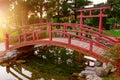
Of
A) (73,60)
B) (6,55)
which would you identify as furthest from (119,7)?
(6,55)

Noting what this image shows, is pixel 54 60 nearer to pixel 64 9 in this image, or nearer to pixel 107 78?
pixel 107 78

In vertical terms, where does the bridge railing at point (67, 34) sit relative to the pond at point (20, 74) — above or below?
above

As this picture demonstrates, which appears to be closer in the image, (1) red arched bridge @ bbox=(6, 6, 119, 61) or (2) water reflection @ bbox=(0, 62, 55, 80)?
(1) red arched bridge @ bbox=(6, 6, 119, 61)

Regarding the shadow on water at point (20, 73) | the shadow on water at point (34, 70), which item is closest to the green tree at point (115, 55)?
the shadow on water at point (34, 70)

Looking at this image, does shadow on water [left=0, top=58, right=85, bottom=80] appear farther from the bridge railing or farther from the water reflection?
the bridge railing

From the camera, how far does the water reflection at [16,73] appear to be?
1033cm

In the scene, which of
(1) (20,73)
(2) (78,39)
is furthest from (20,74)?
(2) (78,39)

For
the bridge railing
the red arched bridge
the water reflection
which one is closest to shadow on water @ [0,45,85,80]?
the water reflection

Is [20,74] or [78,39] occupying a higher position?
[78,39]

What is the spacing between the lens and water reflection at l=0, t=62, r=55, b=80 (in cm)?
1033

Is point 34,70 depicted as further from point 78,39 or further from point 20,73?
point 78,39

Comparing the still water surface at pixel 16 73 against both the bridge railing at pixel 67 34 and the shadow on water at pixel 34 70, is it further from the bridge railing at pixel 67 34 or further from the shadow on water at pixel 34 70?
the bridge railing at pixel 67 34

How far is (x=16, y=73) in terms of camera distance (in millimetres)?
11023

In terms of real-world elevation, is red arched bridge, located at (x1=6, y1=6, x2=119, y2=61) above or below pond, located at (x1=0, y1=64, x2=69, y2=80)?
above
